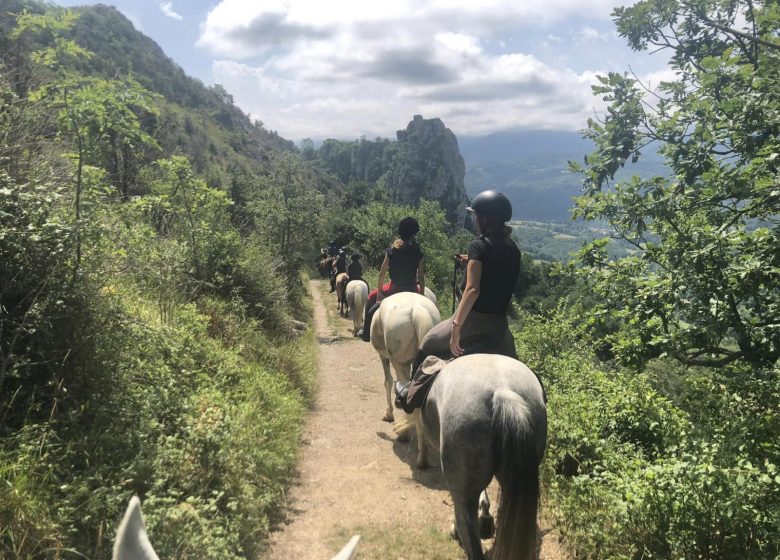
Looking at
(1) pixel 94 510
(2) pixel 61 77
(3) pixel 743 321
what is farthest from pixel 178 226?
(3) pixel 743 321

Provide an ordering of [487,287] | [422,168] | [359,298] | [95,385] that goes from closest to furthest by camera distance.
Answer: [95,385] < [487,287] < [359,298] < [422,168]

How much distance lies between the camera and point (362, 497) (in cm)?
499

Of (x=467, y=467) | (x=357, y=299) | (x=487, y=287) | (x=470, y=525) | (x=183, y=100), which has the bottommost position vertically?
(x=470, y=525)

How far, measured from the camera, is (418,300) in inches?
254

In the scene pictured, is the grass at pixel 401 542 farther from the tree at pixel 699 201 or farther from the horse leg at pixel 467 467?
the tree at pixel 699 201

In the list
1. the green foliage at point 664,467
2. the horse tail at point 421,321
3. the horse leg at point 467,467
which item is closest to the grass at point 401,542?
the horse leg at point 467,467

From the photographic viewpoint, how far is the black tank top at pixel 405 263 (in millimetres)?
7398

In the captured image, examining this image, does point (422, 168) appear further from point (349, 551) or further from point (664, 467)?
point (349, 551)

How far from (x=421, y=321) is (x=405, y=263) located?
5.15ft

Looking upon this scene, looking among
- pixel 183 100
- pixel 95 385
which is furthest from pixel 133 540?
pixel 183 100

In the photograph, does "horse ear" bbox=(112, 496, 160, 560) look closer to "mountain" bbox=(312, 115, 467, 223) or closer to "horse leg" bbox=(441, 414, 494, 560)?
"horse leg" bbox=(441, 414, 494, 560)

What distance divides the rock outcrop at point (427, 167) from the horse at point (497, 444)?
398 feet

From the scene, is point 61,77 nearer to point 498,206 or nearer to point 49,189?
Answer: point 49,189

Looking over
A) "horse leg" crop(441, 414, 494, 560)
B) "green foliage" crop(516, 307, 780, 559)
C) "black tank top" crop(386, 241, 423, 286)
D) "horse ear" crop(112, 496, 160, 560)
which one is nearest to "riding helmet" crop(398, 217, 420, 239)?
"black tank top" crop(386, 241, 423, 286)
